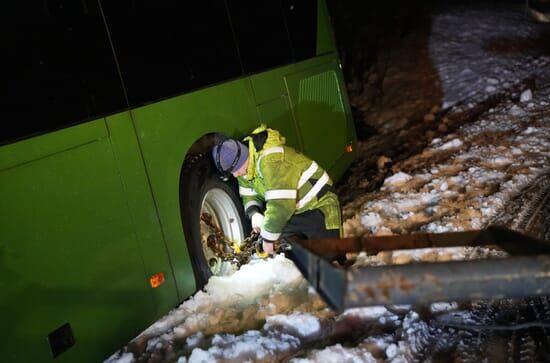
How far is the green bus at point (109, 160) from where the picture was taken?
8.73ft

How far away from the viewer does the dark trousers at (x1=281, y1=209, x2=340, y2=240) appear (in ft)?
13.7

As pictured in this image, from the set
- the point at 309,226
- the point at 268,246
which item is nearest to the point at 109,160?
the point at 268,246

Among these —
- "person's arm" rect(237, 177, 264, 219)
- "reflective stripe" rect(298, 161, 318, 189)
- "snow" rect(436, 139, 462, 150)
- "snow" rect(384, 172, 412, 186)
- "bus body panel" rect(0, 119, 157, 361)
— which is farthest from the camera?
"snow" rect(436, 139, 462, 150)

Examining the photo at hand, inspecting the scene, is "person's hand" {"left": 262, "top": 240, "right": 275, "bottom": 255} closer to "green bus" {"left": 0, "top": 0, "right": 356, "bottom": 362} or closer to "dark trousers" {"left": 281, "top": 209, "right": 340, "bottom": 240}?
"dark trousers" {"left": 281, "top": 209, "right": 340, "bottom": 240}

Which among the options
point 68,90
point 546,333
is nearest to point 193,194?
point 68,90

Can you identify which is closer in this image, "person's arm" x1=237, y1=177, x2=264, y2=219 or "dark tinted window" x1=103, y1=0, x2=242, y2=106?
"dark tinted window" x1=103, y1=0, x2=242, y2=106

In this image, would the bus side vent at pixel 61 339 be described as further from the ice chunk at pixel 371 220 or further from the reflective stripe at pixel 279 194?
the ice chunk at pixel 371 220

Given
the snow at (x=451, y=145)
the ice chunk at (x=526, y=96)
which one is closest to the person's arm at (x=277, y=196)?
the snow at (x=451, y=145)

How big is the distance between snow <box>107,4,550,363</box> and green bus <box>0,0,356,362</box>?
11.6 inches

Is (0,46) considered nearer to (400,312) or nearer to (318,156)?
(400,312)

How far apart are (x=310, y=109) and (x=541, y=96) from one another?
5.78 m

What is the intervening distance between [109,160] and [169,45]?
3.55ft

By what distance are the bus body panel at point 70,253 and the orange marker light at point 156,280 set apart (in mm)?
46

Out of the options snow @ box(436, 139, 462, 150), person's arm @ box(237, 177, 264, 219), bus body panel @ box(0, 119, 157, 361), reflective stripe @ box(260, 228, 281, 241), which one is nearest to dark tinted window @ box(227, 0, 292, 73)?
person's arm @ box(237, 177, 264, 219)
